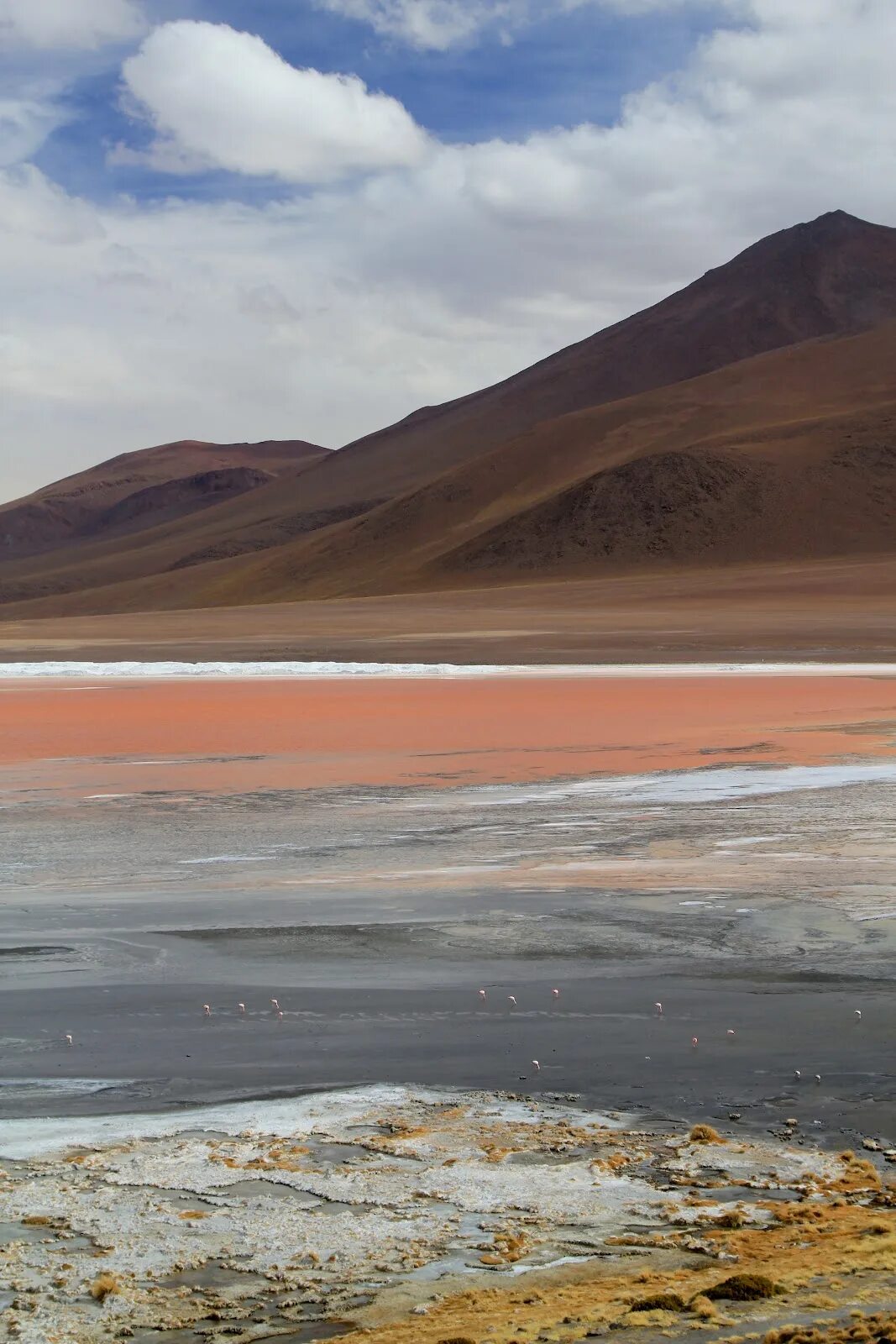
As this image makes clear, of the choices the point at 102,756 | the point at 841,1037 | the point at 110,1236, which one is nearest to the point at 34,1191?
the point at 110,1236

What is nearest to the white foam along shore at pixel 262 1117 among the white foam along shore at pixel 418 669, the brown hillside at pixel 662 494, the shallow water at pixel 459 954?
the shallow water at pixel 459 954

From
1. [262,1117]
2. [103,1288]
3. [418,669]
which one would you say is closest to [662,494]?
[418,669]

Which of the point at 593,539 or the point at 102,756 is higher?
the point at 593,539

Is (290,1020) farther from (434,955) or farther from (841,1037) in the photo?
(841,1037)

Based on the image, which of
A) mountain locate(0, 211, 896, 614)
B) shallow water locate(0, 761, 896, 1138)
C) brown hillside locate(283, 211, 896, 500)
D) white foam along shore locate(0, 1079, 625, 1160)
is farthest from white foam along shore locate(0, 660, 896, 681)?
brown hillside locate(283, 211, 896, 500)

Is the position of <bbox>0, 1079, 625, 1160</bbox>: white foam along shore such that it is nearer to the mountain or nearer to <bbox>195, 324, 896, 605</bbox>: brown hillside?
<bbox>195, 324, 896, 605</bbox>: brown hillside

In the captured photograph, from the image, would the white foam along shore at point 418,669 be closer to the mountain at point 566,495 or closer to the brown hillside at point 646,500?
the brown hillside at point 646,500
